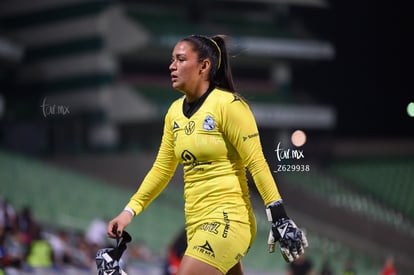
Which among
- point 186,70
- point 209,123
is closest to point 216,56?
point 186,70

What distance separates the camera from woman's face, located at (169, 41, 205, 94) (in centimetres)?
625

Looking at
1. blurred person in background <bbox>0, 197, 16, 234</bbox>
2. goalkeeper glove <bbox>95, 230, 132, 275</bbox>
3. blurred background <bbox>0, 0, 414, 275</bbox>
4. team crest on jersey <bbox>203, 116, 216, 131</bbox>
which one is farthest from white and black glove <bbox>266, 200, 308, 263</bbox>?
blurred person in background <bbox>0, 197, 16, 234</bbox>

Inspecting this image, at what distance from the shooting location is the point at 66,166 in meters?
28.4

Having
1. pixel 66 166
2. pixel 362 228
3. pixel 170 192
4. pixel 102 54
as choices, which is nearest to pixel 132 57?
pixel 102 54

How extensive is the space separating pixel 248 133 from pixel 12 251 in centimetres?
955

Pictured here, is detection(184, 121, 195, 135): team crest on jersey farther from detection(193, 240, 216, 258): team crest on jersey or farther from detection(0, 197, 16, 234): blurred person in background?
detection(0, 197, 16, 234): blurred person in background

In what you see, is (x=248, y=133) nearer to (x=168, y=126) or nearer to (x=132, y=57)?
(x=168, y=126)

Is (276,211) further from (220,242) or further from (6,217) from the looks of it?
(6,217)

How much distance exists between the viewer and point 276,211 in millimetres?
5949

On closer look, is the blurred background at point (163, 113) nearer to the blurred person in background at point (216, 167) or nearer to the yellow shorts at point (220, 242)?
the blurred person in background at point (216, 167)

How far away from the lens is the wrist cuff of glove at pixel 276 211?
594 cm

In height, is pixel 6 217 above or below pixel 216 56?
below

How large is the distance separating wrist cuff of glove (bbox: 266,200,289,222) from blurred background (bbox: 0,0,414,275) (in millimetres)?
8964

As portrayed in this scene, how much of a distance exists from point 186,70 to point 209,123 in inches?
15.2
